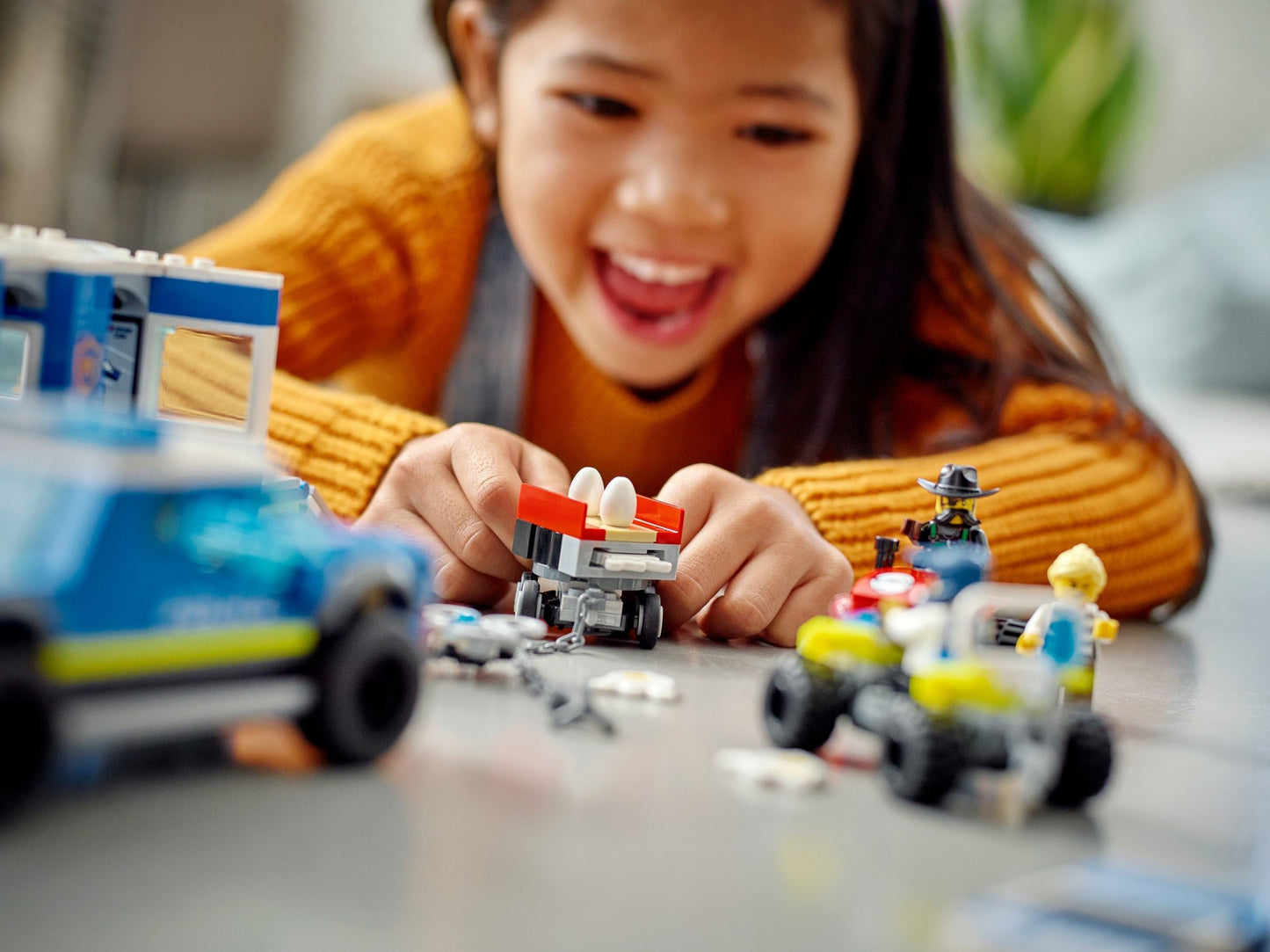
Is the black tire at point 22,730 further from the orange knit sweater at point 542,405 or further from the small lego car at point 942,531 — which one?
the orange knit sweater at point 542,405

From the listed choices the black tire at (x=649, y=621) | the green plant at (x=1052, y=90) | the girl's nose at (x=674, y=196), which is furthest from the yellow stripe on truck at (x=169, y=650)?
the green plant at (x=1052, y=90)

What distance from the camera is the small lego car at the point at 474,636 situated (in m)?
0.49

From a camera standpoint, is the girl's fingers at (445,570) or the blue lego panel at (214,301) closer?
the blue lego panel at (214,301)

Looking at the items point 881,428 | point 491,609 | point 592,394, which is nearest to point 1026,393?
point 881,428

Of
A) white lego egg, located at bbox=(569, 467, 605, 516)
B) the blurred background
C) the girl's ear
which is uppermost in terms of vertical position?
the blurred background

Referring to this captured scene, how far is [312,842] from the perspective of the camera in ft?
1.08

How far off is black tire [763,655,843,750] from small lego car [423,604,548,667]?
0.30 feet

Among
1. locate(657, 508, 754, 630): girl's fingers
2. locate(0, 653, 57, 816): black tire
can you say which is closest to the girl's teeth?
locate(657, 508, 754, 630): girl's fingers

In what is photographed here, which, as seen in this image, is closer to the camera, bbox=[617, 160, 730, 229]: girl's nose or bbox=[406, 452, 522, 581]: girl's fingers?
bbox=[406, 452, 522, 581]: girl's fingers

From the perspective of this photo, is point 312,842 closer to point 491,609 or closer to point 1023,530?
point 491,609

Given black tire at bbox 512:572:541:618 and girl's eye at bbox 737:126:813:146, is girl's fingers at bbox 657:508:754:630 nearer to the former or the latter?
black tire at bbox 512:572:541:618

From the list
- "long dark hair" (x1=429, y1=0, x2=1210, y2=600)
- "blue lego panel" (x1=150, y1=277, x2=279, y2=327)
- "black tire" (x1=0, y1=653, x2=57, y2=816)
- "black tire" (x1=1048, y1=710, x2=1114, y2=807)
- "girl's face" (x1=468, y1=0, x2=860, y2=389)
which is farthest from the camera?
"long dark hair" (x1=429, y1=0, x2=1210, y2=600)

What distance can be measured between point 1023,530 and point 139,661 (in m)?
0.55

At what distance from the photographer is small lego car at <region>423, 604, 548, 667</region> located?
19.1 inches
